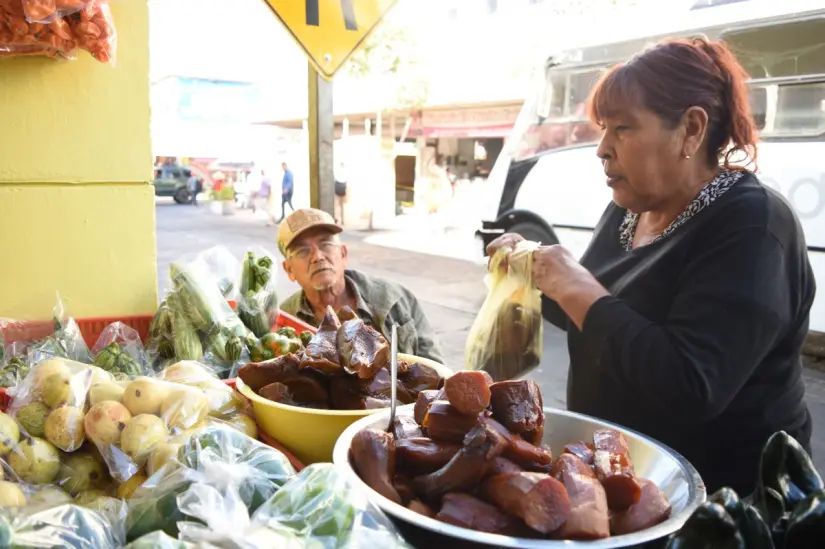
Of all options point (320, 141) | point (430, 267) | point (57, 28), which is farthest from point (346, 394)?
point (430, 267)

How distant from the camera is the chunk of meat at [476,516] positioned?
1.05m

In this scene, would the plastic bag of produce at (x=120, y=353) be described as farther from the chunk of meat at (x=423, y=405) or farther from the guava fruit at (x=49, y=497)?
the chunk of meat at (x=423, y=405)

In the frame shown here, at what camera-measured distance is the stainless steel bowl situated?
0.99 metres

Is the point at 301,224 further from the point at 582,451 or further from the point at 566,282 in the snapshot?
the point at 582,451

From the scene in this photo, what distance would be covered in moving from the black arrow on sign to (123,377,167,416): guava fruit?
1.98m

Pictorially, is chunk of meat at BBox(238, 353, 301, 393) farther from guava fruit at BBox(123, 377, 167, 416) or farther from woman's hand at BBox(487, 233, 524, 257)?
woman's hand at BBox(487, 233, 524, 257)

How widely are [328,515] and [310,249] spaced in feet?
7.02

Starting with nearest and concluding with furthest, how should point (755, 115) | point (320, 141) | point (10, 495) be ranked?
1. point (10, 495)
2. point (320, 141)
3. point (755, 115)

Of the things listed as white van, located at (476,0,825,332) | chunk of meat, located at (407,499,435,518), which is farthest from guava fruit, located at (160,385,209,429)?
white van, located at (476,0,825,332)

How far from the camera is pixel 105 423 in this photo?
1581 millimetres

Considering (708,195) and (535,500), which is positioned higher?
(708,195)

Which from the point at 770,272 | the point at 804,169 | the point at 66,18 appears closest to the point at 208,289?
the point at 66,18

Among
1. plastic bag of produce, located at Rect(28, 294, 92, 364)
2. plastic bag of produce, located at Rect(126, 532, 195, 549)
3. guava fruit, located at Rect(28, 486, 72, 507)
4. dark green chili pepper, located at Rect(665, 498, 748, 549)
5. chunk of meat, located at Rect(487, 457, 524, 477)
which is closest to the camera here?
dark green chili pepper, located at Rect(665, 498, 748, 549)

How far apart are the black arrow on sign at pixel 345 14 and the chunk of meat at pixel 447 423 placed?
234cm
